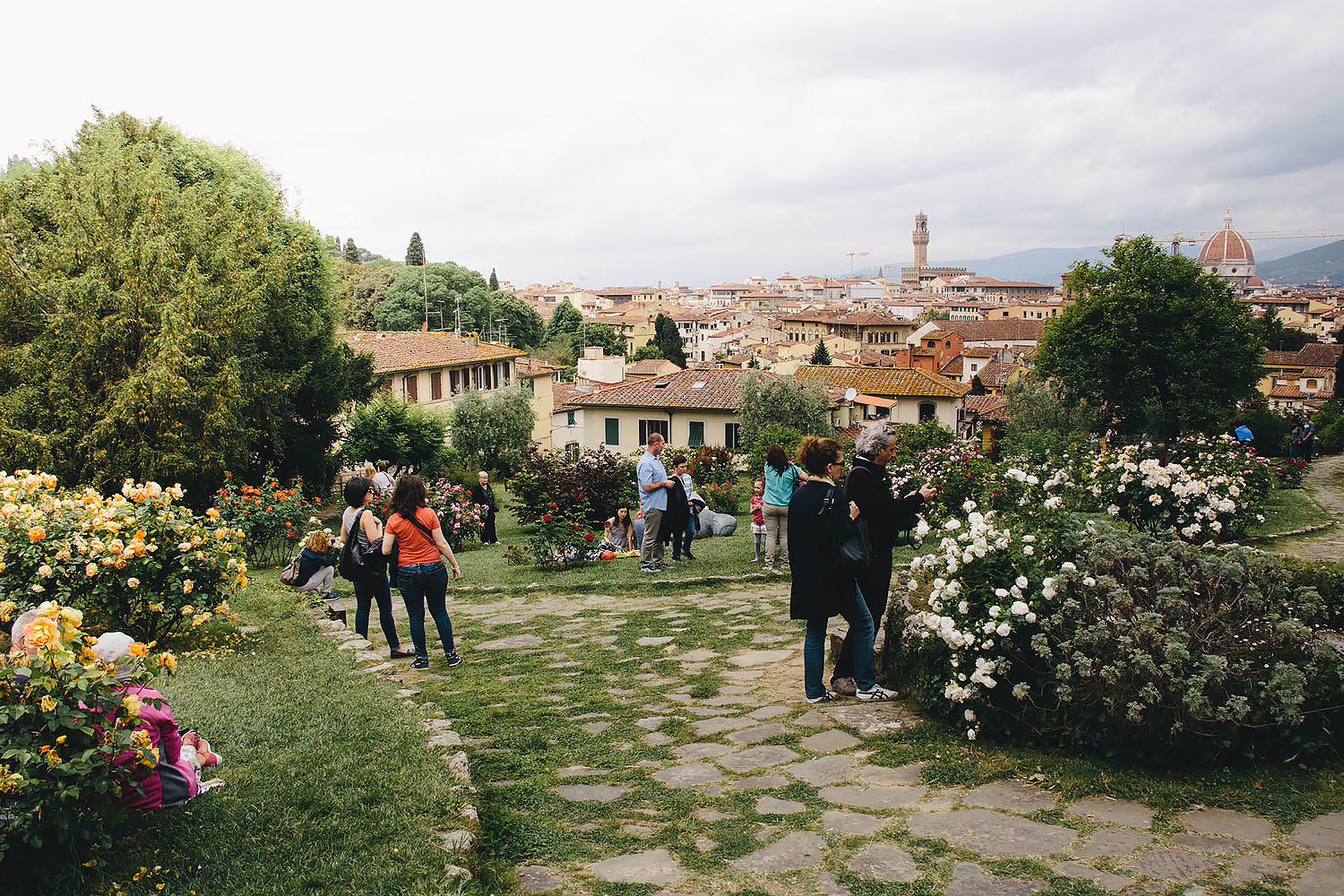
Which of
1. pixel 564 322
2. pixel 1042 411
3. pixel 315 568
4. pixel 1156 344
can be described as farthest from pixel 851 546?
pixel 564 322

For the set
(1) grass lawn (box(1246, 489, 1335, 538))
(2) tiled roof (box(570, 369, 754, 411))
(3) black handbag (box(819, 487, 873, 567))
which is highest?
(2) tiled roof (box(570, 369, 754, 411))

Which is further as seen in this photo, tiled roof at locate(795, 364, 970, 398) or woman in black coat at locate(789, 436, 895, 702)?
tiled roof at locate(795, 364, 970, 398)

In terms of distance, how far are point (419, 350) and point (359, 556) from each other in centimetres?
3736

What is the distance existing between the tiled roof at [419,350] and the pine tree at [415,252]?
50727 millimetres

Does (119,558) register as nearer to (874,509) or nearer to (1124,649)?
(874,509)

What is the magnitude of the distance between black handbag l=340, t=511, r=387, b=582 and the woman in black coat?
3738mm

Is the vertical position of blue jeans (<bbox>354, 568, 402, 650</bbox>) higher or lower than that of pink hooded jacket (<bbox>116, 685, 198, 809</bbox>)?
lower

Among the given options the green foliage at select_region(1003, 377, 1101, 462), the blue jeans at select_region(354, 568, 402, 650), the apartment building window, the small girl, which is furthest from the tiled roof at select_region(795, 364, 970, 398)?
the blue jeans at select_region(354, 568, 402, 650)

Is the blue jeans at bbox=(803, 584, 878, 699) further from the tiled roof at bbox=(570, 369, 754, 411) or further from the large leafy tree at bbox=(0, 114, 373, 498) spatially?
the tiled roof at bbox=(570, 369, 754, 411)

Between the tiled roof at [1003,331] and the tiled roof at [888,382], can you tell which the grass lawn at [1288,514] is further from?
the tiled roof at [1003,331]

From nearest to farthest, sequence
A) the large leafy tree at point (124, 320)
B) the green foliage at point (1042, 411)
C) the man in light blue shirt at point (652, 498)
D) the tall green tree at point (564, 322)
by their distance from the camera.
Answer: the man in light blue shirt at point (652, 498) → the large leafy tree at point (124, 320) → the green foliage at point (1042, 411) → the tall green tree at point (564, 322)

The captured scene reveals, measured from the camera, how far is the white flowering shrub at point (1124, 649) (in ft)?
12.8

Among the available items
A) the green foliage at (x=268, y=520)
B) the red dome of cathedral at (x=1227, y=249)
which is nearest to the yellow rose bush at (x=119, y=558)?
the green foliage at (x=268, y=520)

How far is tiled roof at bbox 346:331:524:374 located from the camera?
40.0 meters
